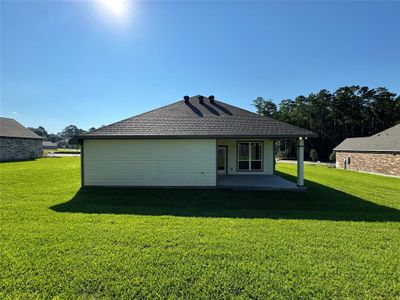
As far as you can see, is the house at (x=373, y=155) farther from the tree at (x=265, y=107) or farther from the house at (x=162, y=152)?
the tree at (x=265, y=107)

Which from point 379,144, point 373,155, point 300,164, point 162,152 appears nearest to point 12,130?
point 162,152

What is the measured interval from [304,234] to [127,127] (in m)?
8.89

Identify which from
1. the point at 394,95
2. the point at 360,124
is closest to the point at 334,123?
the point at 360,124

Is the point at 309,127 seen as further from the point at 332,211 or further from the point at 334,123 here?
the point at 332,211

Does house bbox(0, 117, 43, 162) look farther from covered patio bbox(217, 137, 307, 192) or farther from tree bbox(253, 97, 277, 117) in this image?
tree bbox(253, 97, 277, 117)

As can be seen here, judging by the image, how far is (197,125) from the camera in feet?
36.8

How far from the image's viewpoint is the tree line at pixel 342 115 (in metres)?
47.1

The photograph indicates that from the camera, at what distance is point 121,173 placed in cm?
1073

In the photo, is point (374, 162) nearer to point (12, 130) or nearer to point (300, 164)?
point (300, 164)

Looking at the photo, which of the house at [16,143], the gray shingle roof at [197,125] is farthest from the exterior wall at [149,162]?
the house at [16,143]

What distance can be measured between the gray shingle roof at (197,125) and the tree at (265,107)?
150ft

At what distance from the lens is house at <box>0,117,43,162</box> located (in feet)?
88.1

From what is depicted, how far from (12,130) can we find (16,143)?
8.28ft

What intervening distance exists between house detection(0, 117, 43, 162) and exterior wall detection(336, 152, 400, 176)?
39.4 m
